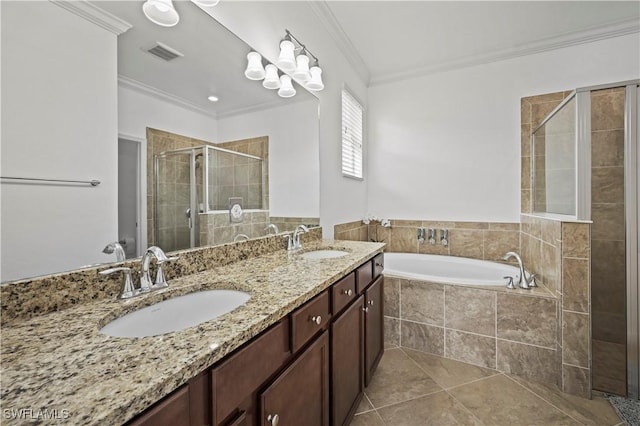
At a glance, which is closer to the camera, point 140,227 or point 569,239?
point 140,227

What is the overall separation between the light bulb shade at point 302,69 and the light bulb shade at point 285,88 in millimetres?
70

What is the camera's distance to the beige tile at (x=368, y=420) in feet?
4.93

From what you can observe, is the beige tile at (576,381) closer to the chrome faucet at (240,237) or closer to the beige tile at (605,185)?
the beige tile at (605,185)

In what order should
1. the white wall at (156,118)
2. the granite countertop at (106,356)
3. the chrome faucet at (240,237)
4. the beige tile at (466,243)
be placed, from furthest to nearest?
the beige tile at (466,243), the chrome faucet at (240,237), the white wall at (156,118), the granite countertop at (106,356)

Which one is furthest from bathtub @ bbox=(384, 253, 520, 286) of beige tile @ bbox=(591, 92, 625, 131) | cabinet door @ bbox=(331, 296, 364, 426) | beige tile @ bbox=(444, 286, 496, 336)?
beige tile @ bbox=(591, 92, 625, 131)

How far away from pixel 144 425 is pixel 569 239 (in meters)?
2.28

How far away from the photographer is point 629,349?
171 centimetres

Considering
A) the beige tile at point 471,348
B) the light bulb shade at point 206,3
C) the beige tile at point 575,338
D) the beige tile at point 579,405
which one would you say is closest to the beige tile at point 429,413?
the beige tile at point 471,348

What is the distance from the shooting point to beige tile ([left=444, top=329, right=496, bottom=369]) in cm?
200

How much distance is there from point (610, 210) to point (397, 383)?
1771mm

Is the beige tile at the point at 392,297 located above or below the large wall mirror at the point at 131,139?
below

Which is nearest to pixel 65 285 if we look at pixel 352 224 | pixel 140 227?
pixel 140 227

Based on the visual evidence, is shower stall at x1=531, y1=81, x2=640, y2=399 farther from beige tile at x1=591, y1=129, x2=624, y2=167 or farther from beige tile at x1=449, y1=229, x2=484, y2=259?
beige tile at x1=449, y1=229, x2=484, y2=259

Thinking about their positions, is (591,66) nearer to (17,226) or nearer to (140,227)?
(140,227)
